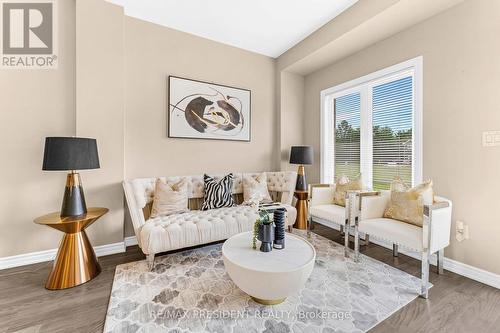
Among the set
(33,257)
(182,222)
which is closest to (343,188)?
(182,222)

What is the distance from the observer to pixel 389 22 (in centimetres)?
252

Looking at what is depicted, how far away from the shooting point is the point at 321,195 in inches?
123

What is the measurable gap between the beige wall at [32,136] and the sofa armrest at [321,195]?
3.16 m

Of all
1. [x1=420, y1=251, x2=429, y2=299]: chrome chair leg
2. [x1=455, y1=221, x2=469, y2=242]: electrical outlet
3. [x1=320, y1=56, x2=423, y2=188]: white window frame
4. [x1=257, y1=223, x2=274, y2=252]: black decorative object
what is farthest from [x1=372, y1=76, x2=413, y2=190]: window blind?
[x1=257, y1=223, x2=274, y2=252]: black decorative object

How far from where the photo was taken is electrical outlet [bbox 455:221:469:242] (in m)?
2.15

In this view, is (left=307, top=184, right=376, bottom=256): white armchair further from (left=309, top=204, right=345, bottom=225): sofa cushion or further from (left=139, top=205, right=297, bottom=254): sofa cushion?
(left=139, top=205, right=297, bottom=254): sofa cushion

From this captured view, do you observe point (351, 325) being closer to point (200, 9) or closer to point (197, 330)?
point (197, 330)

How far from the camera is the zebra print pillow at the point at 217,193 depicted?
2.98 m

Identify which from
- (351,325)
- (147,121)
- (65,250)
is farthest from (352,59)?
(65,250)

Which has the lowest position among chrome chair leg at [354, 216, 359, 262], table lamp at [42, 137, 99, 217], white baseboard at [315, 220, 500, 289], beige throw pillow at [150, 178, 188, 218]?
white baseboard at [315, 220, 500, 289]

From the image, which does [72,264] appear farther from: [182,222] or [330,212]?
[330,212]

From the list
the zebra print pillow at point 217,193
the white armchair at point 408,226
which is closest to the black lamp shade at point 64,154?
the zebra print pillow at point 217,193

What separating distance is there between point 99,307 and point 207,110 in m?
2.67

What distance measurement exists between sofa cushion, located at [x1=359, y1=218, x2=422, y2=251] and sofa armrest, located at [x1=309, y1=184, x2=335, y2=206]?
751 millimetres
